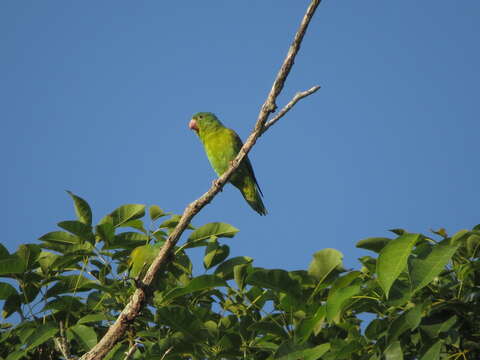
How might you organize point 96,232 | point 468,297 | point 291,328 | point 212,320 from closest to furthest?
point 468,297, point 291,328, point 212,320, point 96,232

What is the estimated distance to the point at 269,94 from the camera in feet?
9.29

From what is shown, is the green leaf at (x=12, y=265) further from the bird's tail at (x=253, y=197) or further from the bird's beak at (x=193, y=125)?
the bird's beak at (x=193, y=125)

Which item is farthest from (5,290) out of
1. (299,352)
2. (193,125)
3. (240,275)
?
(193,125)

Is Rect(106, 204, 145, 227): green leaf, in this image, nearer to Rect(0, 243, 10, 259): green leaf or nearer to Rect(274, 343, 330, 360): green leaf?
Rect(0, 243, 10, 259): green leaf

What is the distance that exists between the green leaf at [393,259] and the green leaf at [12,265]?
5.11ft

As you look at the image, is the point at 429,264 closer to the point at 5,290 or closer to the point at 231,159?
the point at 5,290

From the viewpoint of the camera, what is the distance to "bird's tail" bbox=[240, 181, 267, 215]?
7.92 meters

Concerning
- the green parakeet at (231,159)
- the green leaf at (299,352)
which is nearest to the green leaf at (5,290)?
the green leaf at (299,352)

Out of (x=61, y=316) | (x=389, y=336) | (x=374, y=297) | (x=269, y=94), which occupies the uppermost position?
(x=269, y=94)

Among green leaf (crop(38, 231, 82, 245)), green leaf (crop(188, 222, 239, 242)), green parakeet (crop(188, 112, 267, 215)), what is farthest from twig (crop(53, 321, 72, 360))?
green parakeet (crop(188, 112, 267, 215))

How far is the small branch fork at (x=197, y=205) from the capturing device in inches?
96.1

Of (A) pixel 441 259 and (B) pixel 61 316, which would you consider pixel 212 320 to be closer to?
(B) pixel 61 316

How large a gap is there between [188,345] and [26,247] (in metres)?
0.87

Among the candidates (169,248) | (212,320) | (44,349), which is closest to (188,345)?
(212,320)
